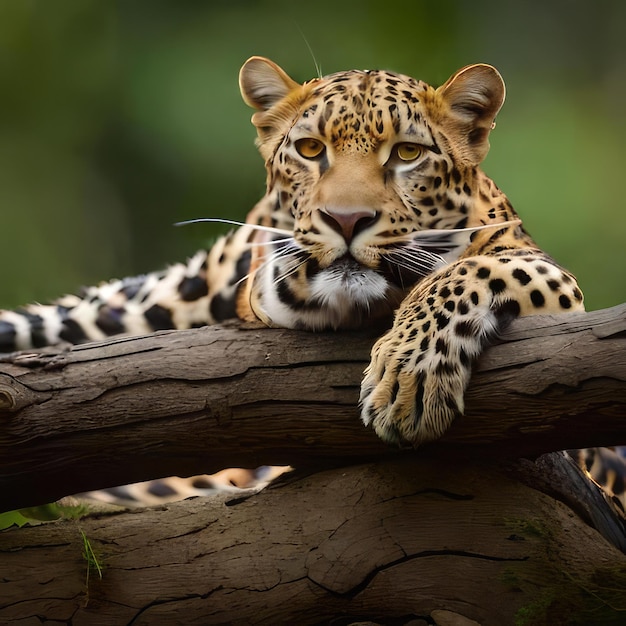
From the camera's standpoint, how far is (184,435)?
2859 mm

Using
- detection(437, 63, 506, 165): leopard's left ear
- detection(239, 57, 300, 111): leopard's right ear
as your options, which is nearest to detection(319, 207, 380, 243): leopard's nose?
detection(437, 63, 506, 165): leopard's left ear

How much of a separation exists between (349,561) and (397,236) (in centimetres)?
97

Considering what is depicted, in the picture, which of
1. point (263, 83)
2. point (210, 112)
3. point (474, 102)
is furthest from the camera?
point (210, 112)

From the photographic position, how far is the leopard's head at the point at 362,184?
9.41ft

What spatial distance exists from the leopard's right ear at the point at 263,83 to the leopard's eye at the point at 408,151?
576mm

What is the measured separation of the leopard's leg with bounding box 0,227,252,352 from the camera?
457 cm

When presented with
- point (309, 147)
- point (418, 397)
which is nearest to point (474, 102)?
point (309, 147)

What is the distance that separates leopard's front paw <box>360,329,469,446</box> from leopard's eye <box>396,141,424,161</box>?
0.74 metres

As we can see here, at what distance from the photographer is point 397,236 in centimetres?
290

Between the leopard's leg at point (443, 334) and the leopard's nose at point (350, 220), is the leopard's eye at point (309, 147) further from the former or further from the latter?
the leopard's leg at point (443, 334)

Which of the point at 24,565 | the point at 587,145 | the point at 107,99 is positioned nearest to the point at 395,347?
the point at 24,565

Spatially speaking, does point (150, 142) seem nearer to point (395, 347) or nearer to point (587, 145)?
point (587, 145)

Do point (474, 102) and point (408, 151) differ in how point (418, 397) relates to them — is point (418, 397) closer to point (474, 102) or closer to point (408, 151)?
point (408, 151)

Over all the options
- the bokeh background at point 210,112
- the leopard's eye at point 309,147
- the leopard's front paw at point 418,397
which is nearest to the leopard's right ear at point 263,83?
the leopard's eye at point 309,147
